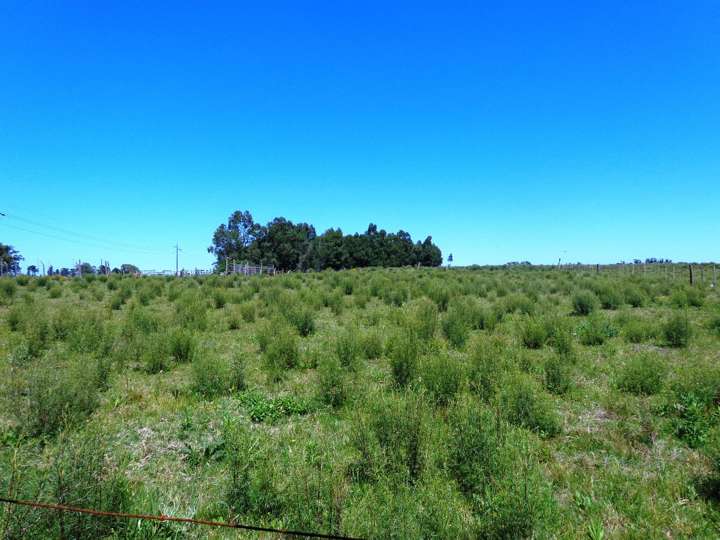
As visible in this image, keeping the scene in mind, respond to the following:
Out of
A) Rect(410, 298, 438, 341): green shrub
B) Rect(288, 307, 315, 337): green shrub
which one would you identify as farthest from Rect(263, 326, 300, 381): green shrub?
Rect(410, 298, 438, 341): green shrub

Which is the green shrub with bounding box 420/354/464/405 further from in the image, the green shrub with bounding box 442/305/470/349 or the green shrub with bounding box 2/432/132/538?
the green shrub with bounding box 2/432/132/538

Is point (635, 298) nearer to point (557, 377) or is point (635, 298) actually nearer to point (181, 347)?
point (557, 377)

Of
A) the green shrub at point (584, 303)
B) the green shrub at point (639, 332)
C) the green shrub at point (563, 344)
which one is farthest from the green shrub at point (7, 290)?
the green shrub at point (584, 303)

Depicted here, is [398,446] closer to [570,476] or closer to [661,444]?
[570,476]

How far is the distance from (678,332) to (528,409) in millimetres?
6621

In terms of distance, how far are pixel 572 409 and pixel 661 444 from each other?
3.88 ft

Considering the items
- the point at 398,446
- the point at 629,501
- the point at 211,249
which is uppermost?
the point at 211,249

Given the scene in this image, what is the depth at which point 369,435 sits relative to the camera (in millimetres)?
4227

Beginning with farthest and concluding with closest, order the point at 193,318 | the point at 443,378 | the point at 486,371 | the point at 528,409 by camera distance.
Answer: the point at 193,318 → the point at 486,371 → the point at 443,378 → the point at 528,409

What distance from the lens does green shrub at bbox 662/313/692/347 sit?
9.28m

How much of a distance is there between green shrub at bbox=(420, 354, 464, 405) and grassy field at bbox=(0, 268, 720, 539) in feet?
0.10

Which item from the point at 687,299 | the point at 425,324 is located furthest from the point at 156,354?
the point at 687,299

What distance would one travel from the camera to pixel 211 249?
10044 cm

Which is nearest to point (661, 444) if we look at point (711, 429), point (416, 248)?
point (711, 429)
